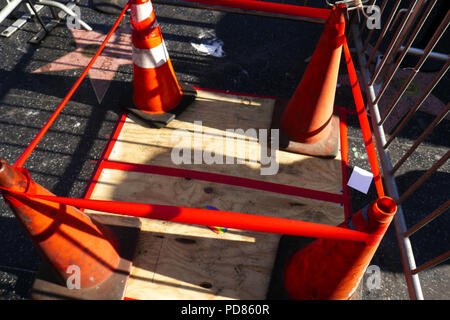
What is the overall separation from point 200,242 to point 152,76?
1634 mm

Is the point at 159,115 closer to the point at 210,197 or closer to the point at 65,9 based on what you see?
the point at 210,197

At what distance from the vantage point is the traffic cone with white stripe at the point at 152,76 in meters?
2.57

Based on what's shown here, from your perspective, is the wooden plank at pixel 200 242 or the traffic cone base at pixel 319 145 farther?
the traffic cone base at pixel 319 145

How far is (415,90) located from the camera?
3.60 m

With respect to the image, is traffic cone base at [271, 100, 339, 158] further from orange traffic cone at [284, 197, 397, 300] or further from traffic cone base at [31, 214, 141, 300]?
traffic cone base at [31, 214, 141, 300]

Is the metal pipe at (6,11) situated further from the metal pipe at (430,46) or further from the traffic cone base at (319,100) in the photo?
the metal pipe at (430,46)

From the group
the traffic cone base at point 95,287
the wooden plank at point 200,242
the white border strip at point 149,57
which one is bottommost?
the traffic cone base at point 95,287

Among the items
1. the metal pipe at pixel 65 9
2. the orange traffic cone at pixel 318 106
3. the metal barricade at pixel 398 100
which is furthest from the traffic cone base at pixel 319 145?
the metal pipe at pixel 65 9

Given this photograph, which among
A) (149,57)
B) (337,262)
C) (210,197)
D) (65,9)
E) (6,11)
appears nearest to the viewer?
(337,262)

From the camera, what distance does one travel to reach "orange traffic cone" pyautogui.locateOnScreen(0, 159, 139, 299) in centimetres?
167

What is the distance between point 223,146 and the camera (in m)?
2.92

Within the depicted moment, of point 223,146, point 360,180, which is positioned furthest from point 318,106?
point 223,146

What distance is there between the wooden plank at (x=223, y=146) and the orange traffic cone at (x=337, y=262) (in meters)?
0.82
